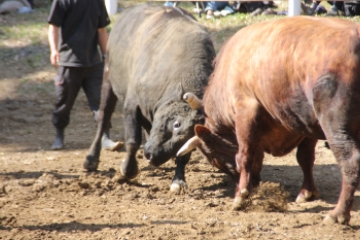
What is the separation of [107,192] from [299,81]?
2.63 metres

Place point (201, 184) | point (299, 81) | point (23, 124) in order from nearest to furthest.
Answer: point (299, 81), point (201, 184), point (23, 124)

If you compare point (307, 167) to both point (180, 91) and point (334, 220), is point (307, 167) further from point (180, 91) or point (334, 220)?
point (180, 91)

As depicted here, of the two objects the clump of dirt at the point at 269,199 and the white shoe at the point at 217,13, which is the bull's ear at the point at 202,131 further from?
the white shoe at the point at 217,13

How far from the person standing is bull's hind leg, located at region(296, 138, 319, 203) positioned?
2.94m

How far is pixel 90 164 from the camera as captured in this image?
7.65m

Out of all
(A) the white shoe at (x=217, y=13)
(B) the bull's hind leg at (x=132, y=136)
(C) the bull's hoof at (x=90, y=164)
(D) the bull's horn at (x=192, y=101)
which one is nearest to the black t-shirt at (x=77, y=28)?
(C) the bull's hoof at (x=90, y=164)

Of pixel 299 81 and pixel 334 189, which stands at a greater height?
pixel 299 81

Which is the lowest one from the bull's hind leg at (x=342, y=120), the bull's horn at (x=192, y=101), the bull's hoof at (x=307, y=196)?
the bull's hoof at (x=307, y=196)

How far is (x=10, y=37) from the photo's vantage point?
1312cm

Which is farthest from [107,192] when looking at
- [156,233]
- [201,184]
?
[156,233]

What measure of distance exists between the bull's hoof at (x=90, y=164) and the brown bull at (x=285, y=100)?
177 centimetres

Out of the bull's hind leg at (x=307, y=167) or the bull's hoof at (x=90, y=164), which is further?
the bull's hoof at (x=90, y=164)

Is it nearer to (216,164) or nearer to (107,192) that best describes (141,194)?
(107,192)

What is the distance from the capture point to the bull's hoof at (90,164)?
25.1ft
